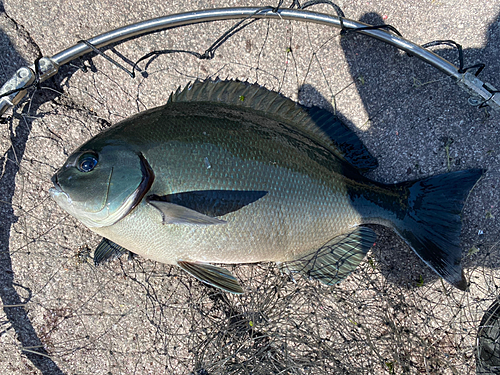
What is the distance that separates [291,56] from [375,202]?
114 centimetres

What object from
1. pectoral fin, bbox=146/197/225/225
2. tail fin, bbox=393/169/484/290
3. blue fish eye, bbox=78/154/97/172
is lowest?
tail fin, bbox=393/169/484/290

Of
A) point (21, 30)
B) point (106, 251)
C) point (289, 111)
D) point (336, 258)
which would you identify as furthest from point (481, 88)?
point (21, 30)

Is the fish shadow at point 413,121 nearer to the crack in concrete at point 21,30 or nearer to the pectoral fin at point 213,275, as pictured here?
the pectoral fin at point 213,275

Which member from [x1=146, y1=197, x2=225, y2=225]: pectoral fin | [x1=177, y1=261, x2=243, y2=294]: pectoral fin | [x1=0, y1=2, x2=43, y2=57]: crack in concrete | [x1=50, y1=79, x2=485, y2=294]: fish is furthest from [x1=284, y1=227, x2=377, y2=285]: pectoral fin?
[x1=0, y1=2, x2=43, y2=57]: crack in concrete

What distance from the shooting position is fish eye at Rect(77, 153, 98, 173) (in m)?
1.56

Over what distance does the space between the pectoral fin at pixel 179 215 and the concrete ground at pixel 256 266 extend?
74 cm

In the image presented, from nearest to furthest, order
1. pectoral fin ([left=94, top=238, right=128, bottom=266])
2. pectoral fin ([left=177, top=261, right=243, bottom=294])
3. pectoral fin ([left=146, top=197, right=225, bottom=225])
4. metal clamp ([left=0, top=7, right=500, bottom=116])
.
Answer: pectoral fin ([left=146, top=197, right=225, bottom=225]) < pectoral fin ([left=177, top=261, right=243, bottom=294]) < metal clamp ([left=0, top=7, right=500, bottom=116]) < pectoral fin ([left=94, top=238, right=128, bottom=266])

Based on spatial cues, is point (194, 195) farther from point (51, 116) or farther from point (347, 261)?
point (51, 116)

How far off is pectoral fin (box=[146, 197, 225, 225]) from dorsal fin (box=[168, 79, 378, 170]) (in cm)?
63

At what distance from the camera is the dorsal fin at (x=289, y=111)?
1.76 m

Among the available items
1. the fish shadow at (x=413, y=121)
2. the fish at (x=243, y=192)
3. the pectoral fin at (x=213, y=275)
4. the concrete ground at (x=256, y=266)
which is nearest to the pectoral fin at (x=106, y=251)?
the fish at (x=243, y=192)

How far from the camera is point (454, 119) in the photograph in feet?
6.68

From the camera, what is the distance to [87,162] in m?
1.57

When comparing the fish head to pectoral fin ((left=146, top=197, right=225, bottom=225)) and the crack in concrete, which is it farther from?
the crack in concrete
